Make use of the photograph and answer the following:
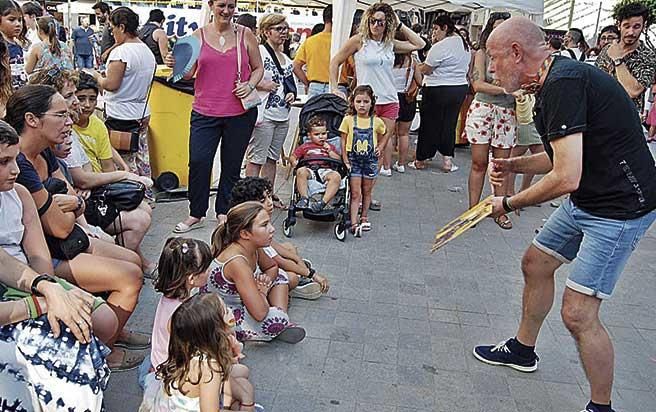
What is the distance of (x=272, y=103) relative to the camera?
217 inches

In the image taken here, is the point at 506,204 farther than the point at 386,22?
No

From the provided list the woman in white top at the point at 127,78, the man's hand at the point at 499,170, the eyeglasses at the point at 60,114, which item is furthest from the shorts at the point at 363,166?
the eyeglasses at the point at 60,114

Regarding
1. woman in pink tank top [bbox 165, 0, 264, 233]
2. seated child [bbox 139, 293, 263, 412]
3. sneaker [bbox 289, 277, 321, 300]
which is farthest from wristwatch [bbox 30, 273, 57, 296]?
woman in pink tank top [bbox 165, 0, 264, 233]

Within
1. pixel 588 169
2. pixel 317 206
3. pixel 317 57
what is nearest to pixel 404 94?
pixel 317 57

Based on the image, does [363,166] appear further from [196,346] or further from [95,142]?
[196,346]

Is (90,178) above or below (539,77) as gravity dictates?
below

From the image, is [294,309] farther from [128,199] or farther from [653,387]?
[653,387]

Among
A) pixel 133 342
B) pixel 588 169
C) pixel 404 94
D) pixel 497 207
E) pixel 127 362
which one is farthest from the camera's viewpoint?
pixel 404 94

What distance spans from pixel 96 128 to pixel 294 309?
69.4 inches

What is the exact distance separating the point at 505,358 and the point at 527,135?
3.05 m

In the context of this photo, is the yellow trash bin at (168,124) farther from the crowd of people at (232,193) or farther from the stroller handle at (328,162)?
the stroller handle at (328,162)

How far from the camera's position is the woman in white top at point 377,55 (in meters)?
5.71

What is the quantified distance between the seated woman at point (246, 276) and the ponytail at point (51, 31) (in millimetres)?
3668

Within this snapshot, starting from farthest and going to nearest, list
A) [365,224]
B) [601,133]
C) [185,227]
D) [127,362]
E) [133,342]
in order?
[365,224]
[185,227]
[133,342]
[127,362]
[601,133]
